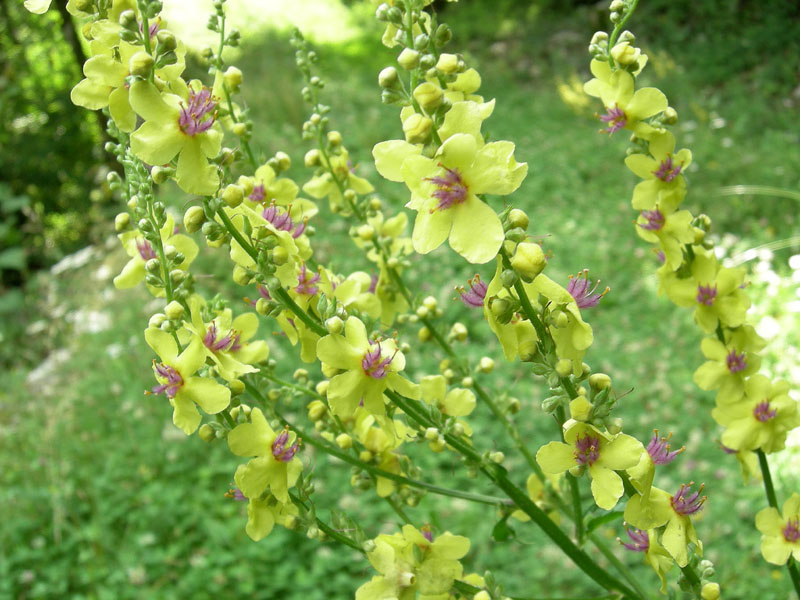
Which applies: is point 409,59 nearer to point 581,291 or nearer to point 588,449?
point 581,291

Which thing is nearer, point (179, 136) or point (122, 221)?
point (179, 136)

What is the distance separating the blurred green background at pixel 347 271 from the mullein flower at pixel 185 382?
42 cm

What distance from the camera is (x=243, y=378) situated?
1066 mm

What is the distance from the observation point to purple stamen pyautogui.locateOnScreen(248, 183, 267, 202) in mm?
1100

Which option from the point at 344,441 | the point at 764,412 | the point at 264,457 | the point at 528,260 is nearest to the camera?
the point at 528,260

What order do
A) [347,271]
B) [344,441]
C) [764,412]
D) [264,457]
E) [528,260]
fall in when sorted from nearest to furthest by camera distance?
[528,260] < [264,457] < [344,441] < [764,412] < [347,271]

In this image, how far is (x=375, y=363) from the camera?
2.96 feet

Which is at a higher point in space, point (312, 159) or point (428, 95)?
point (428, 95)

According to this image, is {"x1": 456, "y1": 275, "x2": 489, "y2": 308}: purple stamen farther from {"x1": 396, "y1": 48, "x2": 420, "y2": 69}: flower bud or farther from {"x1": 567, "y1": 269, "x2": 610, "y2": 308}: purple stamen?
{"x1": 396, "y1": 48, "x2": 420, "y2": 69}: flower bud

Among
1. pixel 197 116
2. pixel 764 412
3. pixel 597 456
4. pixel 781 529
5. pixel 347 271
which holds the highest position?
pixel 197 116

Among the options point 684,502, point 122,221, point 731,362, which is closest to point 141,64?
point 122,221

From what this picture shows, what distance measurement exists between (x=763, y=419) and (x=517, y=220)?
2.18 feet

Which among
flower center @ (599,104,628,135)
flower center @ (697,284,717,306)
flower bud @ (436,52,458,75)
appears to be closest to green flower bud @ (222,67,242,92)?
flower bud @ (436,52,458,75)

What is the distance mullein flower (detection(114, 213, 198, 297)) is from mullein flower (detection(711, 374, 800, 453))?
0.87m
